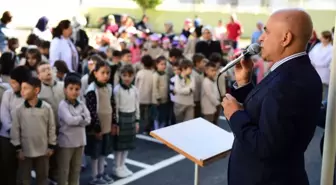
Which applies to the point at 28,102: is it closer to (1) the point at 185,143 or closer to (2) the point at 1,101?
(2) the point at 1,101

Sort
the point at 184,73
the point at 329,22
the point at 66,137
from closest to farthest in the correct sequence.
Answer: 1. the point at 66,137
2. the point at 184,73
3. the point at 329,22

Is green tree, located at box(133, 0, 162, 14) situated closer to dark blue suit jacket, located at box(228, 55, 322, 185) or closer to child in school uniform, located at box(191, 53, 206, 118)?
child in school uniform, located at box(191, 53, 206, 118)

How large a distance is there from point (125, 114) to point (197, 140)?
8.17ft

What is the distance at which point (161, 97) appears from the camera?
7281 millimetres

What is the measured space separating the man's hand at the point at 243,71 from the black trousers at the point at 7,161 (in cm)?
265

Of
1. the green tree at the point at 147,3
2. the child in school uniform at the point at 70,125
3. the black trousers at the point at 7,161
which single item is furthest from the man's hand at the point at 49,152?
the green tree at the point at 147,3

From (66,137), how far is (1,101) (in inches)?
28.7

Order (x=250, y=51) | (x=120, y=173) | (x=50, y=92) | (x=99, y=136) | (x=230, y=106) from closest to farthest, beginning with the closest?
1. (x=230, y=106)
2. (x=250, y=51)
3. (x=50, y=92)
4. (x=99, y=136)
5. (x=120, y=173)

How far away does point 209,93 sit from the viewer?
23.1 ft

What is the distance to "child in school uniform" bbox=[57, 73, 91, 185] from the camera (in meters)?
4.71

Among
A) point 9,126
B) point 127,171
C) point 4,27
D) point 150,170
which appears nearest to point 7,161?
point 9,126

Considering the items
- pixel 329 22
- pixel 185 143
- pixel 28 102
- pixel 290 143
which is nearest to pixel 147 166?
pixel 28 102

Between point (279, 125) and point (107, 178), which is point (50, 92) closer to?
point (107, 178)

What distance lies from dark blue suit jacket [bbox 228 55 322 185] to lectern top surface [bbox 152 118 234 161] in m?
0.61
